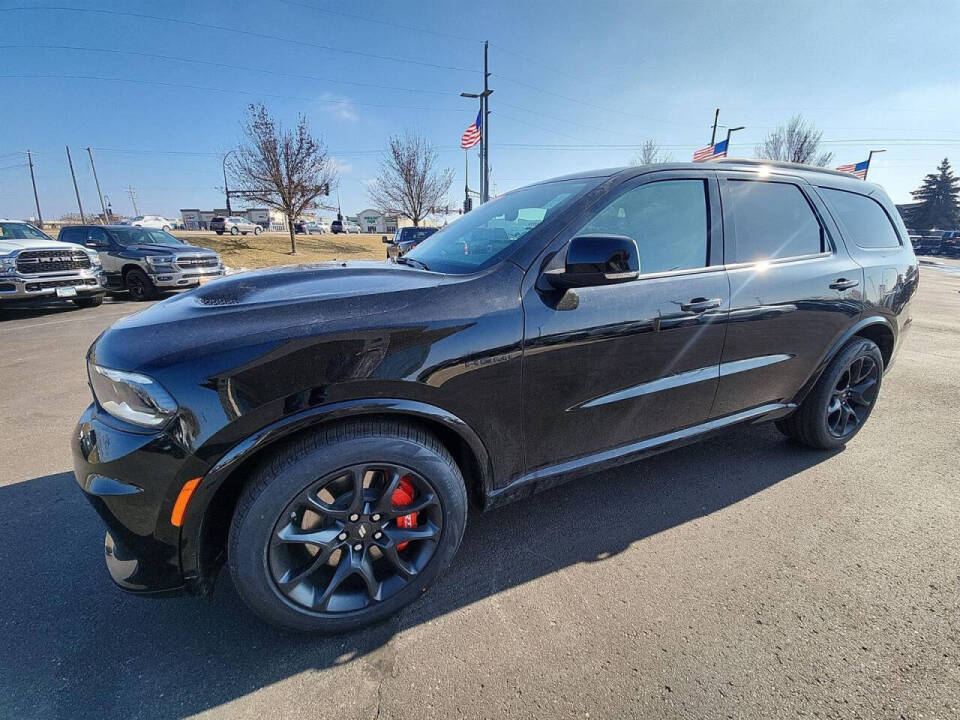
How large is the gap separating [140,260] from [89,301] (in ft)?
4.49

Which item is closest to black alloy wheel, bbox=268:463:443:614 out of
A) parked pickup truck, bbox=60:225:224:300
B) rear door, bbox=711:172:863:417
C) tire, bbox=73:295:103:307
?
rear door, bbox=711:172:863:417

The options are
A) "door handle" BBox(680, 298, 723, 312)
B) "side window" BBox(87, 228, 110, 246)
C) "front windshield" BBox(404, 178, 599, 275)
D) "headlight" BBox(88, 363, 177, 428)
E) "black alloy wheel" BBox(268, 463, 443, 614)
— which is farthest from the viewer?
"side window" BBox(87, 228, 110, 246)

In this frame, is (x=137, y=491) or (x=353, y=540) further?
(x=353, y=540)

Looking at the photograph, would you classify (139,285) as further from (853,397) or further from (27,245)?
(853,397)

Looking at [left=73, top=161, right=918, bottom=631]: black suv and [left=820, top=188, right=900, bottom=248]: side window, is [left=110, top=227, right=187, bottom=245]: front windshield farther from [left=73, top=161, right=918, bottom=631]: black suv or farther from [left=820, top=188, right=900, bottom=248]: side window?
[left=820, top=188, right=900, bottom=248]: side window

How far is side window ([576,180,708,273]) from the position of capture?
7.20 ft

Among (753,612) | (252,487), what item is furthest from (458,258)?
(753,612)

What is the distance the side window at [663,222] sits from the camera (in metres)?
2.19

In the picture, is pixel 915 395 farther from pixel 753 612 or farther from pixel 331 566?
pixel 331 566

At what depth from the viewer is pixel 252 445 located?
1474mm

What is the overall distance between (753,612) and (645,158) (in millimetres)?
30827

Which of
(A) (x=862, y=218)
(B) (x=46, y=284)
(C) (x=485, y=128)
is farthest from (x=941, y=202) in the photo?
(B) (x=46, y=284)

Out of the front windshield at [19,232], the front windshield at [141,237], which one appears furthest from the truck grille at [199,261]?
the front windshield at [19,232]

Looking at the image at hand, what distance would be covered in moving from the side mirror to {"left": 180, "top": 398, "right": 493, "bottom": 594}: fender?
2.53 feet
